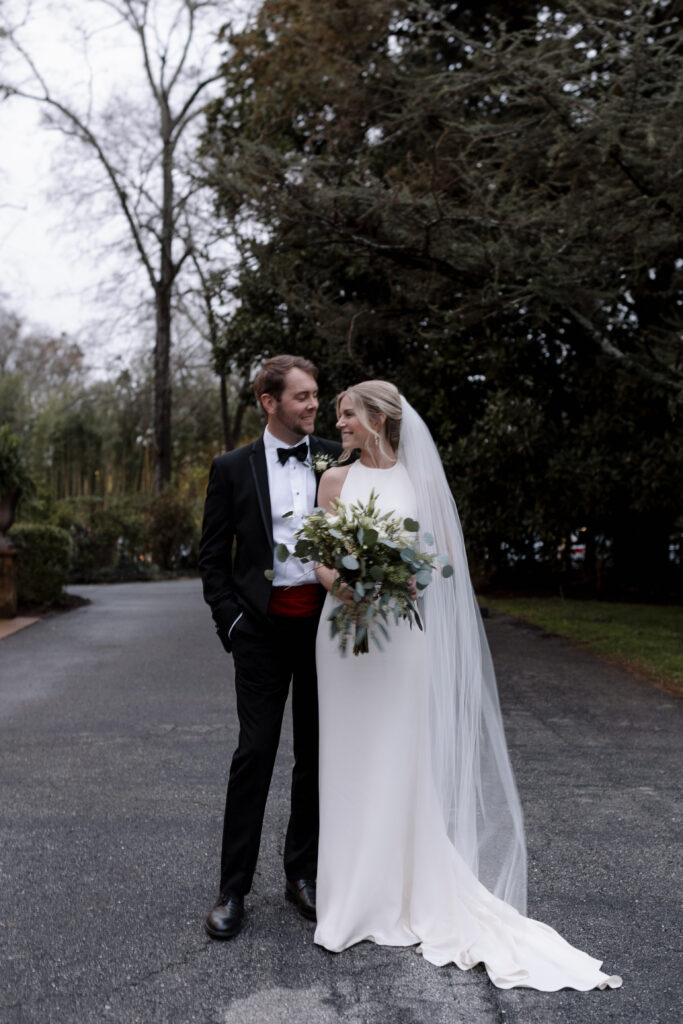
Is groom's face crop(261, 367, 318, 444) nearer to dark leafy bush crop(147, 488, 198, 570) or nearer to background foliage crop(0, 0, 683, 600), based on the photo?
background foliage crop(0, 0, 683, 600)

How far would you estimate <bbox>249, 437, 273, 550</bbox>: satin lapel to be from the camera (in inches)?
156

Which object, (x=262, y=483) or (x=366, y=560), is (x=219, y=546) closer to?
(x=262, y=483)

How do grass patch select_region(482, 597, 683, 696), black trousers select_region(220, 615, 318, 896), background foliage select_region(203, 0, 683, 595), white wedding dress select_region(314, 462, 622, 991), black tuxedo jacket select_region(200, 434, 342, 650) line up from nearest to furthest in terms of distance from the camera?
white wedding dress select_region(314, 462, 622, 991)
black trousers select_region(220, 615, 318, 896)
black tuxedo jacket select_region(200, 434, 342, 650)
background foliage select_region(203, 0, 683, 595)
grass patch select_region(482, 597, 683, 696)

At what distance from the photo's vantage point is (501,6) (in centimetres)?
1543

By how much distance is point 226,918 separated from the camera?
3.71 meters

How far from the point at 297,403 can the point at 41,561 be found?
13.2 metres

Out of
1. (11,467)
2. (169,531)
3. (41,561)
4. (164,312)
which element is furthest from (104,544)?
(11,467)

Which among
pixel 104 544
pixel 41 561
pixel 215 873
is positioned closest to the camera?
pixel 215 873

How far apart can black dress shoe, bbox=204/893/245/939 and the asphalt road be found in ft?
0.13

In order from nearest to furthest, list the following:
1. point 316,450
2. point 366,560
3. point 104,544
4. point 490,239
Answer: point 366,560
point 316,450
point 490,239
point 104,544

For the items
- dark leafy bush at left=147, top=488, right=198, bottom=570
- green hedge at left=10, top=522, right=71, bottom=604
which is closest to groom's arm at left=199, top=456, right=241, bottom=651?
green hedge at left=10, top=522, right=71, bottom=604

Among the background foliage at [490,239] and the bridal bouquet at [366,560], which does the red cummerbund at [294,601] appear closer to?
the bridal bouquet at [366,560]

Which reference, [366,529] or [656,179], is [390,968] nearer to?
[366,529]

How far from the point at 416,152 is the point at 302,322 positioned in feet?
10.8
